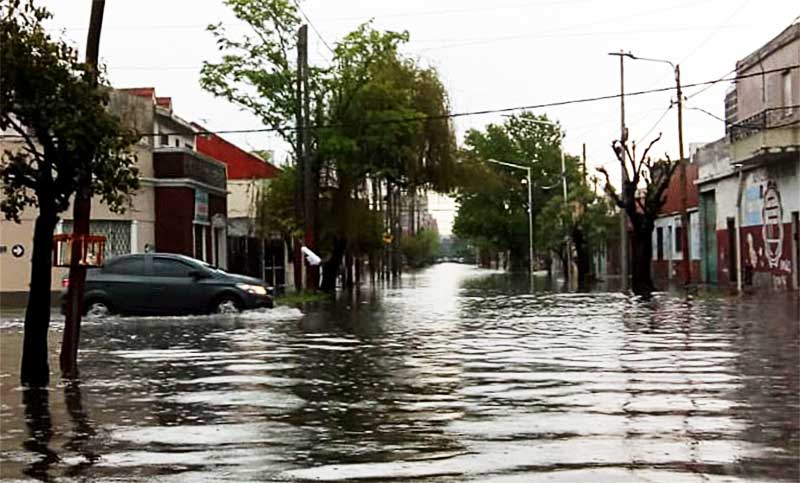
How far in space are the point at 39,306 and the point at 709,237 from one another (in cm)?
4405

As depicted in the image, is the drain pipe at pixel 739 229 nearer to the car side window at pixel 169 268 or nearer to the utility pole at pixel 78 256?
the car side window at pixel 169 268

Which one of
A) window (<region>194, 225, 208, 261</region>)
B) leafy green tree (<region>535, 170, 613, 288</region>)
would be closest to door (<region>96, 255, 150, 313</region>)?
window (<region>194, 225, 208, 261</region>)

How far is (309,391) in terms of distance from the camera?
46.4ft

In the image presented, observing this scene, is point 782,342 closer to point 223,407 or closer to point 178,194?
point 223,407

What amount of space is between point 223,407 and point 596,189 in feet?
201

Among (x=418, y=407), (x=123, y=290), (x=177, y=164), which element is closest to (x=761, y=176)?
(x=177, y=164)

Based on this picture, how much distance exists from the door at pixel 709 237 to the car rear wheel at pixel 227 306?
28.9 metres

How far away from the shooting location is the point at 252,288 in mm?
30609

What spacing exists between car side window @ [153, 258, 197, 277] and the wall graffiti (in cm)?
2205

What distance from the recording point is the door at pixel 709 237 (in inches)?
2127

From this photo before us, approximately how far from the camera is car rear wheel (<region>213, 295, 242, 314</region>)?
3000cm

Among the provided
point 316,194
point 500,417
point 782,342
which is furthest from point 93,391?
point 316,194

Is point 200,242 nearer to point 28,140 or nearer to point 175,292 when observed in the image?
point 175,292

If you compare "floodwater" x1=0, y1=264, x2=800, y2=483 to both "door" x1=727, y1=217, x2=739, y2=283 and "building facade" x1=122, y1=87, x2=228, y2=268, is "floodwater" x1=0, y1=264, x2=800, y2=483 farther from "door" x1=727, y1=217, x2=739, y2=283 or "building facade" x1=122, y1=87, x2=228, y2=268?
"door" x1=727, y1=217, x2=739, y2=283
